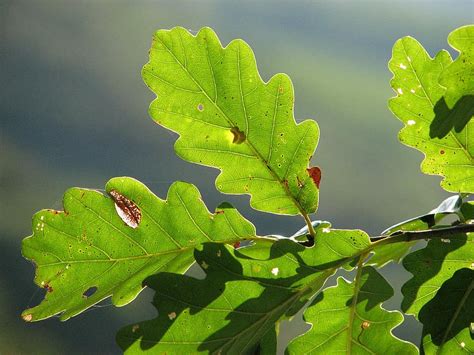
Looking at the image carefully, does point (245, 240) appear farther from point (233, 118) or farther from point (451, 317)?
point (451, 317)

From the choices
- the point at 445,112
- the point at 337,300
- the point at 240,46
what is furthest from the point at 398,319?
the point at 240,46

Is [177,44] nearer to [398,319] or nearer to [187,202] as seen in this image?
[187,202]

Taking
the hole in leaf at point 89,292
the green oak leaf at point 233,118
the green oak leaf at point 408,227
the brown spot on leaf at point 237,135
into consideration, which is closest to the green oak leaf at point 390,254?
the green oak leaf at point 408,227

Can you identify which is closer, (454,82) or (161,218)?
(454,82)

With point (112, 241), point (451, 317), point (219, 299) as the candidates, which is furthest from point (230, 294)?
point (451, 317)

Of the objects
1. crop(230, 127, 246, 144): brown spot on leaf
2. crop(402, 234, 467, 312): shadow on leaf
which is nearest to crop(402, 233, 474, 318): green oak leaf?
crop(402, 234, 467, 312): shadow on leaf

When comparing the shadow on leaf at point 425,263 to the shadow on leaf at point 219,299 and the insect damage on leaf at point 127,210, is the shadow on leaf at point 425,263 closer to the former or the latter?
the shadow on leaf at point 219,299

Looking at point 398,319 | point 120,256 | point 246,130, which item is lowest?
point 398,319
